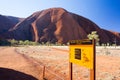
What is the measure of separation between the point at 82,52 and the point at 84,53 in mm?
190

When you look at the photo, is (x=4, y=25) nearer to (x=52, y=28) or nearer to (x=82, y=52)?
(x=52, y=28)

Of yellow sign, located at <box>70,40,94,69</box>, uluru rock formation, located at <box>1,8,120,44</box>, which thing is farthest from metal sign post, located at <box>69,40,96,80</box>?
uluru rock formation, located at <box>1,8,120,44</box>

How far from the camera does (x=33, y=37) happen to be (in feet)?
505

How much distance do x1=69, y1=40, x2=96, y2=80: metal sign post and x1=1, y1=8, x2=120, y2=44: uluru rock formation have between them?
13096cm

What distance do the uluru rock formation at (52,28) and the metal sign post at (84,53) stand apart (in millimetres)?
130959

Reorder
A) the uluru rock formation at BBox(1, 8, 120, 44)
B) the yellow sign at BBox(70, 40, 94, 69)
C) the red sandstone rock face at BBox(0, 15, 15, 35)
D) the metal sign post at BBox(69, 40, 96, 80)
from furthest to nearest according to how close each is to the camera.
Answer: the red sandstone rock face at BBox(0, 15, 15, 35)
the uluru rock formation at BBox(1, 8, 120, 44)
the yellow sign at BBox(70, 40, 94, 69)
the metal sign post at BBox(69, 40, 96, 80)

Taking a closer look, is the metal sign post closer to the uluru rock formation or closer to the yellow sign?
the yellow sign

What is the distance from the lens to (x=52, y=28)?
150125 millimetres

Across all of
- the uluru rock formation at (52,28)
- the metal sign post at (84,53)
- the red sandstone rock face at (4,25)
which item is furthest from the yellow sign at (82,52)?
the red sandstone rock face at (4,25)

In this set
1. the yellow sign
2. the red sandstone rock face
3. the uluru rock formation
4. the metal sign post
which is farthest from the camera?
the red sandstone rock face

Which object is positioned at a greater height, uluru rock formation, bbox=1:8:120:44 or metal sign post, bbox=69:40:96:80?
uluru rock formation, bbox=1:8:120:44

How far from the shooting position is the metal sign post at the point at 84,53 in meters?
7.64

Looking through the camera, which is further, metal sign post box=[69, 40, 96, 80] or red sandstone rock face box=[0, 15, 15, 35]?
red sandstone rock face box=[0, 15, 15, 35]

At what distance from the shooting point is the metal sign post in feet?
25.1
